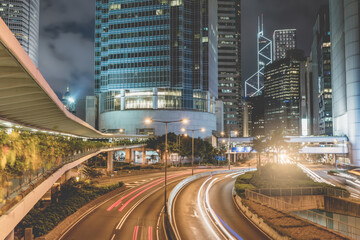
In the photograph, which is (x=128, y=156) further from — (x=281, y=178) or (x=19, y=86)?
(x=19, y=86)

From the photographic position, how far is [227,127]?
163625 millimetres

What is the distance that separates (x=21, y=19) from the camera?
583 feet

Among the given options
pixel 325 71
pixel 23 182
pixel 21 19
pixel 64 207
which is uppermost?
pixel 21 19

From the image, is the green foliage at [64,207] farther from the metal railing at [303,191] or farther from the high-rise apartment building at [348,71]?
the high-rise apartment building at [348,71]

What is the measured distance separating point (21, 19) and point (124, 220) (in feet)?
649

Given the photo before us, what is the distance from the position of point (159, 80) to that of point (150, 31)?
19684 millimetres

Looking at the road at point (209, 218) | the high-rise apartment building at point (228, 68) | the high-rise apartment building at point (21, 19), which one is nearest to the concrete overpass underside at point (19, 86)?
the road at point (209, 218)

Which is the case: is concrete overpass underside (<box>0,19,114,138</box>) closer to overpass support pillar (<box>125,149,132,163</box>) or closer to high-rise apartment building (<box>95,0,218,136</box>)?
overpass support pillar (<box>125,149,132,163</box>)

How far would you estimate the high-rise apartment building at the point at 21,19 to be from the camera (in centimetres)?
17400

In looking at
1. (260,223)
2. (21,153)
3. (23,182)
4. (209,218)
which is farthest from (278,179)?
(21,153)

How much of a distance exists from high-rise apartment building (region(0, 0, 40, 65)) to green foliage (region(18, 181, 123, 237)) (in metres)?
178

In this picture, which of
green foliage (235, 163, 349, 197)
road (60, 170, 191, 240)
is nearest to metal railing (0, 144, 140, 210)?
road (60, 170, 191, 240)

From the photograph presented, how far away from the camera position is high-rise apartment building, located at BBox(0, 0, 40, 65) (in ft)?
571

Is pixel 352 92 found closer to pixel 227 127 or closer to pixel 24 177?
pixel 227 127
